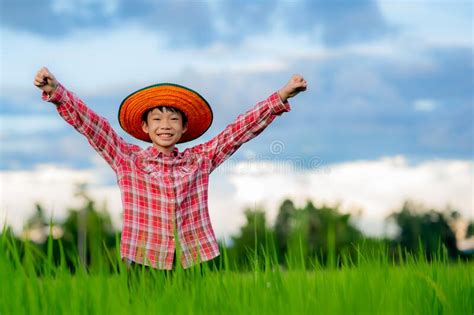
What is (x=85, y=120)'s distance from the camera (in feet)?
13.0

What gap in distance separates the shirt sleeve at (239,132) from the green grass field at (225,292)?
3.62 feet

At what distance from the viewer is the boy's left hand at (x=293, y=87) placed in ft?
13.1

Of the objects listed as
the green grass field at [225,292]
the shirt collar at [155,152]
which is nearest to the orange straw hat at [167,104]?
the shirt collar at [155,152]

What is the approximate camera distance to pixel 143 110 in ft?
13.7

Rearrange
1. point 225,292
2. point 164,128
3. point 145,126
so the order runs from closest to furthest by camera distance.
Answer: point 225,292 → point 164,128 → point 145,126

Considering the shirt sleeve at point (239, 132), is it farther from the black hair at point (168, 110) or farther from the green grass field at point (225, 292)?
the green grass field at point (225, 292)

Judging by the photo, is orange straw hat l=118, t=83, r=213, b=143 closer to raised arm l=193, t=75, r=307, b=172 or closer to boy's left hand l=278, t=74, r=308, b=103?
raised arm l=193, t=75, r=307, b=172

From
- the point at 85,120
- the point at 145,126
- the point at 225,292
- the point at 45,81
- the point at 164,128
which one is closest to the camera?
the point at 225,292

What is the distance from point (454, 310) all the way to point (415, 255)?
0.64m

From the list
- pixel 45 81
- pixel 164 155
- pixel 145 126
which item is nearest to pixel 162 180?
pixel 164 155

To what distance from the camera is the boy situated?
3891 millimetres

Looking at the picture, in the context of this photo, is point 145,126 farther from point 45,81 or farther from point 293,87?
point 293,87

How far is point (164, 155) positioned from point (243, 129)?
50 cm

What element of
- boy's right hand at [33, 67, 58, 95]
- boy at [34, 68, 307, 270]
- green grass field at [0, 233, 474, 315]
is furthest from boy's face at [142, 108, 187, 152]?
green grass field at [0, 233, 474, 315]
